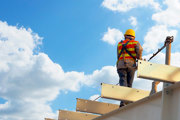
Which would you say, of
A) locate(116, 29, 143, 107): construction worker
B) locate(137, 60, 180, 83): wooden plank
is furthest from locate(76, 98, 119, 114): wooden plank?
locate(137, 60, 180, 83): wooden plank

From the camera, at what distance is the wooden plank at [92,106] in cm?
687

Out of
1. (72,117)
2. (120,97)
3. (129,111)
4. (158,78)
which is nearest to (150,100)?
(158,78)

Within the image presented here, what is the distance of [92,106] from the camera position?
6910mm

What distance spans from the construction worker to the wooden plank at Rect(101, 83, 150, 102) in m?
1.20

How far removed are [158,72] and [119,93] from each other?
144 cm

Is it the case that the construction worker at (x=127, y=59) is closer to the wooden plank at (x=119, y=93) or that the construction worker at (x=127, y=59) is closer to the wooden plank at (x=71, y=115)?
the wooden plank at (x=119, y=93)

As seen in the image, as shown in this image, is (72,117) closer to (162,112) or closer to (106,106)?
(106,106)

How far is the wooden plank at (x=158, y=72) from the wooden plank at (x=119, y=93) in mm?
1345

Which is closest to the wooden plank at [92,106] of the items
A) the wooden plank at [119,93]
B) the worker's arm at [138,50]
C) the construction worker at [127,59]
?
the construction worker at [127,59]

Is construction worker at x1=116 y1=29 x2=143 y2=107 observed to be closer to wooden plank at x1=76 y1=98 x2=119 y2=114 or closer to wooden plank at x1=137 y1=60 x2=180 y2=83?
wooden plank at x1=76 y1=98 x2=119 y2=114

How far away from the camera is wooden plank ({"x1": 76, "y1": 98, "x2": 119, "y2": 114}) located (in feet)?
22.5

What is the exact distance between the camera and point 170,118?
11.3 feet

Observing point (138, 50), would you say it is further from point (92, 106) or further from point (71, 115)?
point (71, 115)

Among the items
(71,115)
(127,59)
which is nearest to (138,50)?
(127,59)
